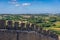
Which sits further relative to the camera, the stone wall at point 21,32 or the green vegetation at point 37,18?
the green vegetation at point 37,18

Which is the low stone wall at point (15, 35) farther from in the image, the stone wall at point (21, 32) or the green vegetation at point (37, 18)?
the green vegetation at point (37, 18)

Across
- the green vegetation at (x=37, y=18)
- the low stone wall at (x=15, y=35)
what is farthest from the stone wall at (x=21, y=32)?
the green vegetation at (x=37, y=18)

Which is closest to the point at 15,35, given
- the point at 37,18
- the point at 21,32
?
the point at 21,32

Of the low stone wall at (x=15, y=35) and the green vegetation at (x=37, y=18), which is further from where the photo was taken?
the green vegetation at (x=37, y=18)

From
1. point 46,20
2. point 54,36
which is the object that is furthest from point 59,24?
point 54,36

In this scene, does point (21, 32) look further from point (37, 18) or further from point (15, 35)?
point (37, 18)

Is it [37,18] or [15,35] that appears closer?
[15,35]

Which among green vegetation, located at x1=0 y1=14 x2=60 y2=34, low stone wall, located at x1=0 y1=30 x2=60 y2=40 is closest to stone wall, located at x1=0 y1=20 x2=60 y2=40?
low stone wall, located at x1=0 y1=30 x2=60 y2=40

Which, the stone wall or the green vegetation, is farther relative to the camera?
the green vegetation

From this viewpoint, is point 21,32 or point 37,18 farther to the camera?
point 37,18

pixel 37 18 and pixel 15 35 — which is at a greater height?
pixel 15 35

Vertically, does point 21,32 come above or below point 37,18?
above

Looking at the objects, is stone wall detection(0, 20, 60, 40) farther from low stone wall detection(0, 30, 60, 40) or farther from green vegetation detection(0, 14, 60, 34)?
green vegetation detection(0, 14, 60, 34)

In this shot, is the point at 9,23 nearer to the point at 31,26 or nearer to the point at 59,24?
the point at 31,26
